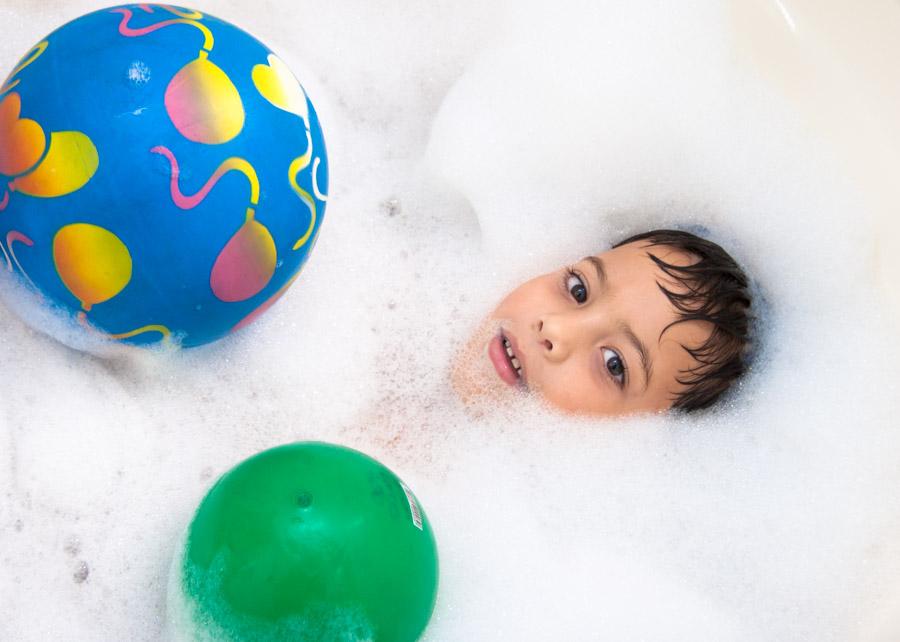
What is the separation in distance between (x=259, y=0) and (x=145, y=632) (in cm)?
98

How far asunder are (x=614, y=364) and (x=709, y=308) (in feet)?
0.52

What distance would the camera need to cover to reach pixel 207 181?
0.92 meters

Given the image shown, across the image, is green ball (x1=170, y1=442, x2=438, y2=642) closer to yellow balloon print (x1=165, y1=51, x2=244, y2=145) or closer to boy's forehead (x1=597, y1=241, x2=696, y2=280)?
yellow balloon print (x1=165, y1=51, x2=244, y2=145)

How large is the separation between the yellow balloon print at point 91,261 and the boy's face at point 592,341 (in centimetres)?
54

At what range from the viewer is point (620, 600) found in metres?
1.21

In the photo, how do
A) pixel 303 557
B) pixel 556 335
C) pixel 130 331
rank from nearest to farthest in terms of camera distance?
pixel 303 557 → pixel 130 331 → pixel 556 335

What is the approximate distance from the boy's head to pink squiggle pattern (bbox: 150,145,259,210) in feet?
1.48

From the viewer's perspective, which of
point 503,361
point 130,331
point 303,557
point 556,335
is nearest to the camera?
point 303,557

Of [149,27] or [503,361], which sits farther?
[503,361]

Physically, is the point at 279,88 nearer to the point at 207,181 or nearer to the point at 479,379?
the point at 207,181

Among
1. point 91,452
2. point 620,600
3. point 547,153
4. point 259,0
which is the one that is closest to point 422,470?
point 620,600

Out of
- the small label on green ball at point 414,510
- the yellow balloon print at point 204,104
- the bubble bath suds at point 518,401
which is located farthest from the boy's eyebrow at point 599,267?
the yellow balloon print at point 204,104

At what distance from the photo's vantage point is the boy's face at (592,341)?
1197 mm

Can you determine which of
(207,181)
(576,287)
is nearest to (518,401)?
(576,287)
